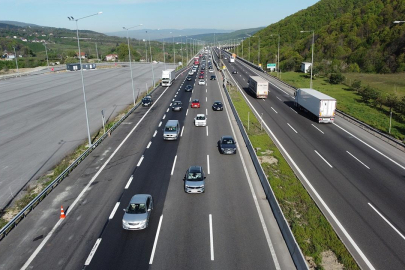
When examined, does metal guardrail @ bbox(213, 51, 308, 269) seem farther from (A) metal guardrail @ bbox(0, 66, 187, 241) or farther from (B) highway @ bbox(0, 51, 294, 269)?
(A) metal guardrail @ bbox(0, 66, 187, 241)

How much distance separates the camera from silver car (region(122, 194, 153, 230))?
59.1ft

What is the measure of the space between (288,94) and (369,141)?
32.1 meters

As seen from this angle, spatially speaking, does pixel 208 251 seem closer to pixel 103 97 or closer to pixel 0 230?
pixel 0 230

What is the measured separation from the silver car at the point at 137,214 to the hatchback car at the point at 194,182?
389 centimetres

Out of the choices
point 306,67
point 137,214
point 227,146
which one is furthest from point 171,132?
point 306,67

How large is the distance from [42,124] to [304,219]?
4358 cm

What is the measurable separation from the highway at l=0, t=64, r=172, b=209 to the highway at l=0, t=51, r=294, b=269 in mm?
6060

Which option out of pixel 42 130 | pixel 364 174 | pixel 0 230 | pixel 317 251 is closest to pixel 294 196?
pixel 317 251

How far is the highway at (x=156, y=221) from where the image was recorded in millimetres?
15883

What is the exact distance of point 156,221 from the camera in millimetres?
19359

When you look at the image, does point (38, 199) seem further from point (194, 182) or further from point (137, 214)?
point (194, 182)

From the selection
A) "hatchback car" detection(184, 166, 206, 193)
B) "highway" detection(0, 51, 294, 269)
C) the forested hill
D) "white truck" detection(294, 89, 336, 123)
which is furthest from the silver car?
the forested hill

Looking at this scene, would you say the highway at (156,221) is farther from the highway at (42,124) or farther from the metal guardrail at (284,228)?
the highway at (42,124)

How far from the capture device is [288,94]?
65500mm
